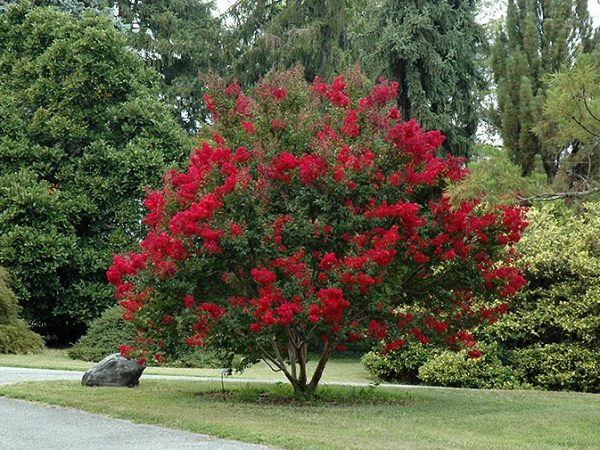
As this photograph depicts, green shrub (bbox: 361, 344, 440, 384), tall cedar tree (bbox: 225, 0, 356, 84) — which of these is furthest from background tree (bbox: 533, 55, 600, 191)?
tall cedar tree (bbox: 225, 0, 356, 84)

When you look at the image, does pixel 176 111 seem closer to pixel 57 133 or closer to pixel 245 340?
pixel 57 133

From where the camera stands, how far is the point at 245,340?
1160 centimetres

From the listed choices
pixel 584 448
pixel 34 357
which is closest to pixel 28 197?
pixel 34 357

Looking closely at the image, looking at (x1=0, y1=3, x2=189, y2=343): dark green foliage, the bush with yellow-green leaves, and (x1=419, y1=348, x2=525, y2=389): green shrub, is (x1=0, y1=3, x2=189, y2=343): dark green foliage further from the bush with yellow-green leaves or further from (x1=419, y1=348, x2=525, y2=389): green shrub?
the bush with yellow-green leaves

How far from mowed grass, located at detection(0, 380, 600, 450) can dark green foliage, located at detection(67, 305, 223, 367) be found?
24.9ft

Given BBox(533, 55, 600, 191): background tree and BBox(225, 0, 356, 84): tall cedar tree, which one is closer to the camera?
BBox(533, 55, 600, 191): background tree

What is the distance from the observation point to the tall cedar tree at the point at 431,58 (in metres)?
27.8

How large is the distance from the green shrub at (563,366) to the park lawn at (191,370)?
11.5ft

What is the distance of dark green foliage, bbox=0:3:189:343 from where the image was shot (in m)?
24.9

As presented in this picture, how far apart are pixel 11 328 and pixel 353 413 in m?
14.5

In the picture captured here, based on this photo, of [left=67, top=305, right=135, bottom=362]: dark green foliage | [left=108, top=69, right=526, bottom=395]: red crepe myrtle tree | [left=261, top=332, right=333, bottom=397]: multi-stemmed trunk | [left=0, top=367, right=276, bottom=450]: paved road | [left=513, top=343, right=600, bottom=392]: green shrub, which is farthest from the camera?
[left=67, top=305, right=135, bottom=362]: dark green foliage

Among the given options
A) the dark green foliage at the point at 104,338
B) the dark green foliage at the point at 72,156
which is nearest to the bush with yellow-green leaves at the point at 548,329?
the dark green foliage at the point at 104,338

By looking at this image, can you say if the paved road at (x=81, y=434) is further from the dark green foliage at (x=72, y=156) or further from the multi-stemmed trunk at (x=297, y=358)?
the dark green foliage at (x=72, y=156)

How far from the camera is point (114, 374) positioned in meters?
13.9
